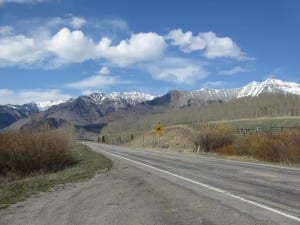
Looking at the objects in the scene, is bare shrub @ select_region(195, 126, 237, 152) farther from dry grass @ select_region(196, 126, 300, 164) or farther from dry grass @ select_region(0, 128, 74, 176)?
dry grass @ select_region(0, 128, 74, 176)

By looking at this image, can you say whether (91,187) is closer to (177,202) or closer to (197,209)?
(177,202)

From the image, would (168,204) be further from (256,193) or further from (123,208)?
(256,193)

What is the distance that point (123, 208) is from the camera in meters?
11.1

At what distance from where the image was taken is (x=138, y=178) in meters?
18.5

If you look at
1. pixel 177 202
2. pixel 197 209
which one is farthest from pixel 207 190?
pixel 197 209

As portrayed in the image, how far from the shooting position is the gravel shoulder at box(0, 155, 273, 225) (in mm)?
9453

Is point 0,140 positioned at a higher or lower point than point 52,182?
higher

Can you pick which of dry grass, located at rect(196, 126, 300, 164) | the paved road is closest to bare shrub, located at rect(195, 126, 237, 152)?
dry grass, located at rect(196, 126, 300, 164)

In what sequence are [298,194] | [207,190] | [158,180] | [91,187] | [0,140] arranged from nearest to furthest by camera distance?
[298,194] → [207,190] → [91,187] → [158,180] → [0,140]

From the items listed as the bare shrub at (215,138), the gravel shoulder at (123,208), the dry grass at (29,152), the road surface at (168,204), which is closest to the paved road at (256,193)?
the road surface at (168,204)

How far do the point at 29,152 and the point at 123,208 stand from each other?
1876cm

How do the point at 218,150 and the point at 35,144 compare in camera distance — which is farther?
the point at 218,150

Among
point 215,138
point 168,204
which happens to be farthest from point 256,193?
point 215,138

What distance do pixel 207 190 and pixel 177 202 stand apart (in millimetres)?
2525
